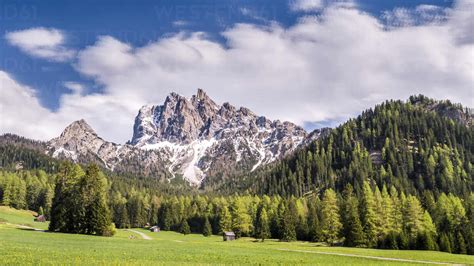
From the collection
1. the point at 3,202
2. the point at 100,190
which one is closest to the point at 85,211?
the point at 100,190

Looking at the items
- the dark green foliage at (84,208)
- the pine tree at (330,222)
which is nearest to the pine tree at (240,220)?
the pine tree at (330,222)

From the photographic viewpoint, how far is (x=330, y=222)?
96250 millimetres

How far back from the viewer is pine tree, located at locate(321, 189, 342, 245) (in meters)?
95.2

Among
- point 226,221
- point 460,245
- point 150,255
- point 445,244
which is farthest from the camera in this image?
point 226,221

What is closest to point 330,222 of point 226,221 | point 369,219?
point 369,219

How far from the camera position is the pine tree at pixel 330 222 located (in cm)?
9525

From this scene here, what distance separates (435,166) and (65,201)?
618 feet

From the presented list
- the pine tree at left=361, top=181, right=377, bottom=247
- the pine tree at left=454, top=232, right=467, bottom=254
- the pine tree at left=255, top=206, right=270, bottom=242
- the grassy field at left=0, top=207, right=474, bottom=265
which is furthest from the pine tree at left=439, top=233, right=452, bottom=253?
the pine tree at left=255, top=206, right=270, bottom=242

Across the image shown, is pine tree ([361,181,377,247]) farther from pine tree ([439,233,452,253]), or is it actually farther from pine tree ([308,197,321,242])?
pine tree ([308,197,321,242])

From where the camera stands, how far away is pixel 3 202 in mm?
155375

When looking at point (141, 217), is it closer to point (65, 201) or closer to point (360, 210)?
point (65, 201)

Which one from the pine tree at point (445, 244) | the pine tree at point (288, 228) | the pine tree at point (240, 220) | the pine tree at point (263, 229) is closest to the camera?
the pine tree at point (445, 244)

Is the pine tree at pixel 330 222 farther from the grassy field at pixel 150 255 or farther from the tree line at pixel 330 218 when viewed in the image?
the grassy field at pixel 150 255

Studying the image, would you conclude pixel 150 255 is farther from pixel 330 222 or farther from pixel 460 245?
pixel 330 222
